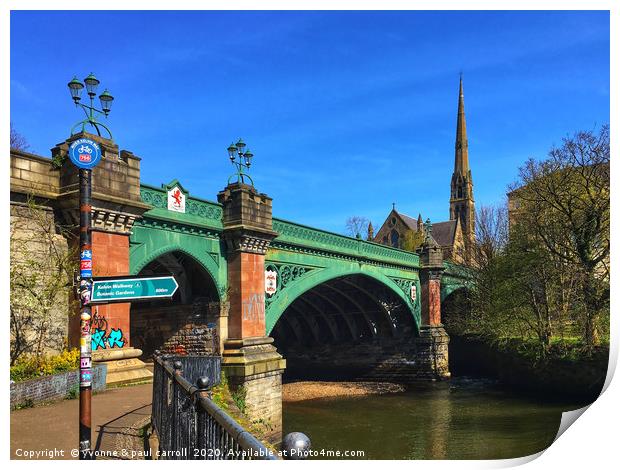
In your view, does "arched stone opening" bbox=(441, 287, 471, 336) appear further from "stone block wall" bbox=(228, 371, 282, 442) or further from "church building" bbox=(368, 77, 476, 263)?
"church building" bbox=(368, 77, 476, 263)

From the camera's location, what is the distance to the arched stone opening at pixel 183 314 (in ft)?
63.3

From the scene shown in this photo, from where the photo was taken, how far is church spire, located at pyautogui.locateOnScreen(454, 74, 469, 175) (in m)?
96.4

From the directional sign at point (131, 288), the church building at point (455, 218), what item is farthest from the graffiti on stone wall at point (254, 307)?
the church building at point (455, 218)

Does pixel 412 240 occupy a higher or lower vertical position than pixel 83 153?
higher

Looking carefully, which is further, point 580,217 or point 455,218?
point 455,218

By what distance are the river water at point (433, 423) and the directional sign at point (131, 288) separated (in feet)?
45.2

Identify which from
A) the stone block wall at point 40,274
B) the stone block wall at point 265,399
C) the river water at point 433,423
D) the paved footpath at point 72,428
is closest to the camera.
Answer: the paved footpath at point 72,428

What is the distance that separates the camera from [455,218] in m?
94.1

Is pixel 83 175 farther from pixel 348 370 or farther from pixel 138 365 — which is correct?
pixel 348 370

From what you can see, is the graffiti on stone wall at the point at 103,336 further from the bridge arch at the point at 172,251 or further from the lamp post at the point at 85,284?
the lamp post at the point at 85,284

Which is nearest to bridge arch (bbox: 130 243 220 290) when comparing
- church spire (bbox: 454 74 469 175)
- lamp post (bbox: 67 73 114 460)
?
lamp post (bbox: 67 73 114 460)

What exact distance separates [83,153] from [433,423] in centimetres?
2260

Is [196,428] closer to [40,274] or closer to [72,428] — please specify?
[72,428]

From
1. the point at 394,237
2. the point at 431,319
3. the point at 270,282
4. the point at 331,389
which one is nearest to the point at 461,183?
the point at 394,237
